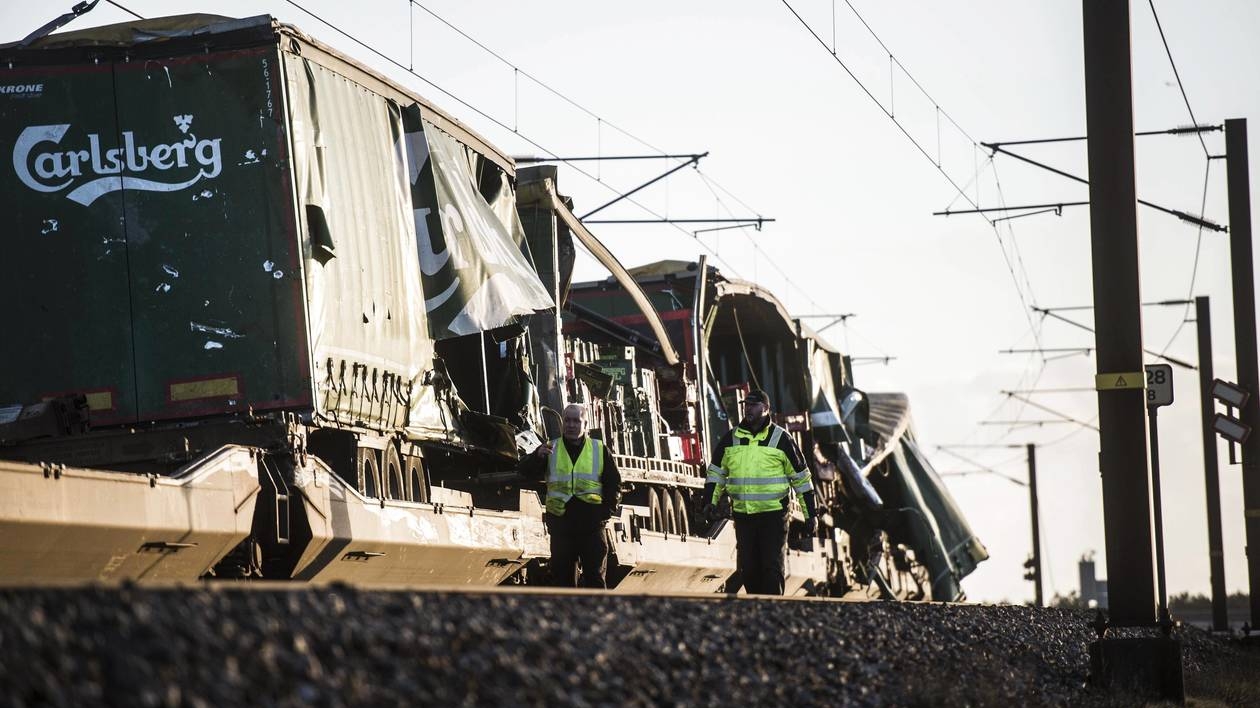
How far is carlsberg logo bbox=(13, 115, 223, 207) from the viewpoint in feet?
39.6

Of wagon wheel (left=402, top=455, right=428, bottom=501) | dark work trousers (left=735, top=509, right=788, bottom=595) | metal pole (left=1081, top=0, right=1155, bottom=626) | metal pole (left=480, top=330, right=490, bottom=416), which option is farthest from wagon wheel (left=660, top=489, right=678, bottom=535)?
metal pole (left=1081, top=0, right=1155, bottom=626)

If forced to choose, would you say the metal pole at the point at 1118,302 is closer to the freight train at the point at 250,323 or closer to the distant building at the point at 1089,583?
the freight train at the point at 250,323

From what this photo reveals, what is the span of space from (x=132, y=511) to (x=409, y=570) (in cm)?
354

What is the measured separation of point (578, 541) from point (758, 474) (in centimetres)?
139

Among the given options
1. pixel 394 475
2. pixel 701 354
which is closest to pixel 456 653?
pixel 394 475

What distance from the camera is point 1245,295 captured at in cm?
2658

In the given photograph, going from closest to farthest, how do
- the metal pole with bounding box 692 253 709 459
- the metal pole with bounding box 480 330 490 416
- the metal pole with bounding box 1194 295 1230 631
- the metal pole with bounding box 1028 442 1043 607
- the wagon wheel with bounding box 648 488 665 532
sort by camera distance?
the metal pole with bounding box 480 330 490 416
the wagon wheel with bounding box 648 488 665 532
the metal pole with bounding box 692 253 709 459
the metal pole with bounding box 1194 295 1230 631
the metal pole with bounding box 1028 442 1043 607

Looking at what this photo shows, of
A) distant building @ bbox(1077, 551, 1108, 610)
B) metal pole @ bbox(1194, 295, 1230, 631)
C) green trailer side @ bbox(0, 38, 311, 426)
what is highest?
green trailer side @ bbox(0, 38, 311, 426)

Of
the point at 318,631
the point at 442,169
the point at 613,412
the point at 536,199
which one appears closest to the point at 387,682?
the point at 318,631

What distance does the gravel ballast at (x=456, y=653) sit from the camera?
4.94m

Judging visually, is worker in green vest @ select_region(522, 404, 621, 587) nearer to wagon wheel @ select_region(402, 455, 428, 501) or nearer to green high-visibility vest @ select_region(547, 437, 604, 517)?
green high-visibility vest @ select_region(547, 437, 604, 517)

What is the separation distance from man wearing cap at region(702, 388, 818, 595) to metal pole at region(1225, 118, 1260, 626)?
15.7 metres

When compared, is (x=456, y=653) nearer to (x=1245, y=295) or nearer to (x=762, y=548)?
(x=762, y=548)

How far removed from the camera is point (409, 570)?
12.4 m
